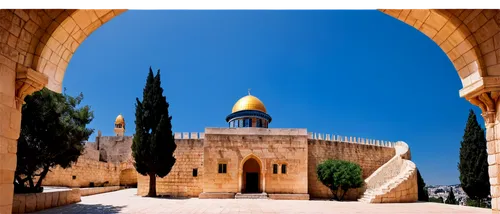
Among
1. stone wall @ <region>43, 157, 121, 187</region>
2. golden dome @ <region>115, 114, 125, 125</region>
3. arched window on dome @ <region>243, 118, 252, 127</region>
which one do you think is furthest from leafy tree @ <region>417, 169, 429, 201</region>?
golden dome @ <region>115, 114, 125, 125</region>

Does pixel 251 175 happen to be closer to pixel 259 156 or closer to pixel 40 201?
pixel 259 156

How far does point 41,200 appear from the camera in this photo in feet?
39.9

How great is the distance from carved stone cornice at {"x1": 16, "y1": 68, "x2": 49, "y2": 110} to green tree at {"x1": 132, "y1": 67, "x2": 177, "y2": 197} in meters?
14.2

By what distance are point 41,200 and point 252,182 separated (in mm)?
12113

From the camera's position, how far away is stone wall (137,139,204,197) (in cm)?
2066

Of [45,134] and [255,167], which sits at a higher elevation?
[45,134]

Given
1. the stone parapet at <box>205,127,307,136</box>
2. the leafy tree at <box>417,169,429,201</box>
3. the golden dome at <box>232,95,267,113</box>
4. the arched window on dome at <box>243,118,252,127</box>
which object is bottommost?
the leafy tree at <box>417,169,429,201</box>

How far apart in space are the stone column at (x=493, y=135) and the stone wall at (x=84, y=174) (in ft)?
70.9

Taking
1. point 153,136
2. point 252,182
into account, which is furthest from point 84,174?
point 252,182

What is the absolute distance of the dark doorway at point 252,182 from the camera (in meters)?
21.7

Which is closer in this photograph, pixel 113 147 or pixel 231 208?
pixel 231 208

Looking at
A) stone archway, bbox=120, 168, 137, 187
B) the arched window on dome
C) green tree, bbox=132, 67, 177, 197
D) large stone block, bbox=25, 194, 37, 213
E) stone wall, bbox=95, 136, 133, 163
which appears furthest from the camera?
stone wall, bbox=95, 136, 133, 163

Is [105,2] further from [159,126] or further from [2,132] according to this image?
[159,126]

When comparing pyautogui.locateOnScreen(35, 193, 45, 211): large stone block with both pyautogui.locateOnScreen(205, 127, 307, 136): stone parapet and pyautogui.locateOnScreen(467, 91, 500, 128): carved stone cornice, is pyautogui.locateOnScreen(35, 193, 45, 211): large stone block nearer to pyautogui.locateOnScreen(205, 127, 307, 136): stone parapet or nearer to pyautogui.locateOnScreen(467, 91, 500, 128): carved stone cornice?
pyautogui.locateOnScreen(205, 127, 307, 136): stone parapet
